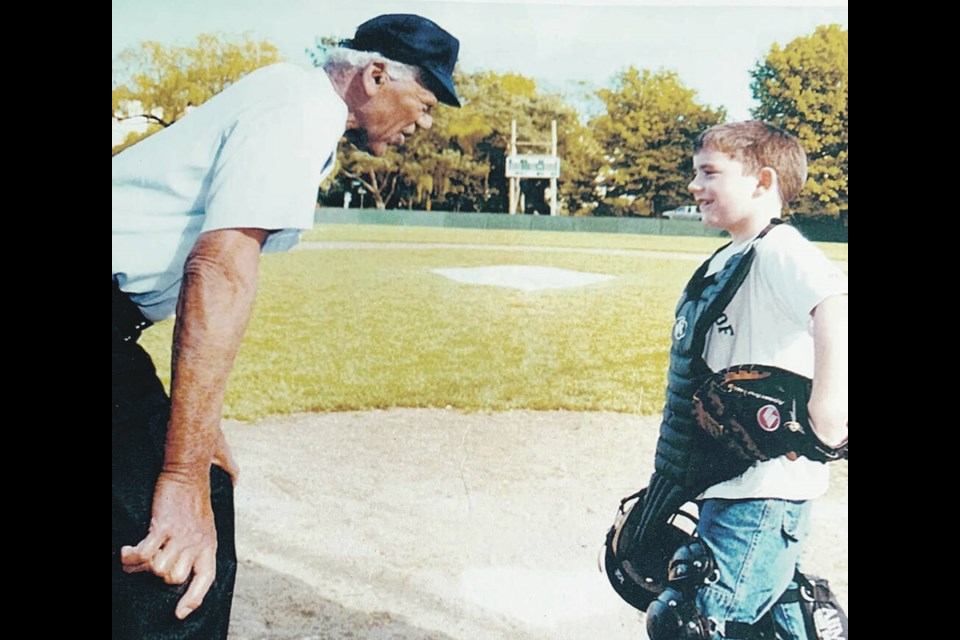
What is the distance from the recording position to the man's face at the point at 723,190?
3.24 metres

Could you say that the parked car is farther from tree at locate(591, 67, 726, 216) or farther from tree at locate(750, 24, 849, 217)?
tree at locate(750, 24, 849, 217)

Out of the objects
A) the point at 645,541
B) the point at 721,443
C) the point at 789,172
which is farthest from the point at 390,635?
the point at 789,172

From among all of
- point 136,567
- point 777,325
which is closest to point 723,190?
point 777,325

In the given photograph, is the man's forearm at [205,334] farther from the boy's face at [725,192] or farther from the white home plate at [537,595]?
the boy's face at [725,192]

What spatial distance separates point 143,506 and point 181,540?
176 mm

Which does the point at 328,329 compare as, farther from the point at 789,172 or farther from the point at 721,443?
the point at 789,172

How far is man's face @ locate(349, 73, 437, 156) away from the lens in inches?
129

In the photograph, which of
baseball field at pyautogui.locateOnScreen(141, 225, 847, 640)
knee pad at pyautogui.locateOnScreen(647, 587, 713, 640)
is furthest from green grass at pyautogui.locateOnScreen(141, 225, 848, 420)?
knee pad at pyautogui.locateOnScreen(647, 587, 713, 640)

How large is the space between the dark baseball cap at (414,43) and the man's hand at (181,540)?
148 centimetres

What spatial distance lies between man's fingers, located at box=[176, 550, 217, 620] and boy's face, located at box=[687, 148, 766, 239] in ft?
6.38

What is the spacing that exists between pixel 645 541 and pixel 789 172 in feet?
4.27

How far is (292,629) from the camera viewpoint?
11.1 feet

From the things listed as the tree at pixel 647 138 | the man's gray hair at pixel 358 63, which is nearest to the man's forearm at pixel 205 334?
the man's gray hair at pixel 358 63

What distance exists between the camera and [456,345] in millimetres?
3463
